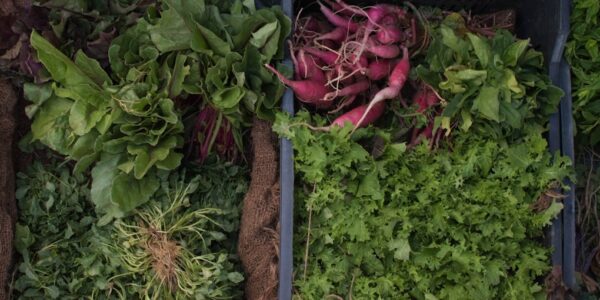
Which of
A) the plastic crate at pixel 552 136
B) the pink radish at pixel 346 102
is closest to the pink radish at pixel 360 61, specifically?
the pink radish at pixel 346 102

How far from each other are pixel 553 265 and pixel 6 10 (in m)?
1.94

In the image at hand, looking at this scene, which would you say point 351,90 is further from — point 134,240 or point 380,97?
point 134,240

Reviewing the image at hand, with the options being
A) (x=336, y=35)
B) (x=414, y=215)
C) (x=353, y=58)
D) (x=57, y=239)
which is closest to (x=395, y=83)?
(x=353, y=58)

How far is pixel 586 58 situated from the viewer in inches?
77.9

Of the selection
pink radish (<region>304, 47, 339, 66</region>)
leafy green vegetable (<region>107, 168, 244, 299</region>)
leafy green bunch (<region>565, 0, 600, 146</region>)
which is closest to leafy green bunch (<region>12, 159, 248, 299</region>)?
leafy green vegetable (<region>107, 168, 244, 299</region>)

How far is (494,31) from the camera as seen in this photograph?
200cm

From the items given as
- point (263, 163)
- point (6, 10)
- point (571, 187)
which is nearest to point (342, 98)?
point (263, 163)

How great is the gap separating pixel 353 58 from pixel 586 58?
0.84 meters

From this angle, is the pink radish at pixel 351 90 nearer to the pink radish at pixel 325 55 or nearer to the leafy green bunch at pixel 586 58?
the pink radish at pixel 325 55

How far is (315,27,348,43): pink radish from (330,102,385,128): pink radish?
249mm

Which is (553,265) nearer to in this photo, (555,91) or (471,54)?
(555,91)

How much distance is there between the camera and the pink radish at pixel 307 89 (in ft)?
5.75

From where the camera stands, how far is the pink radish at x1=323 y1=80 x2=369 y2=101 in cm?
182

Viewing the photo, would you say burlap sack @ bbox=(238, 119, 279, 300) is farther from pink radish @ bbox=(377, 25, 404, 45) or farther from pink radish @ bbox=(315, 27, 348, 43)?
pink radish @ bbox=(377, 25, 404, 45)
